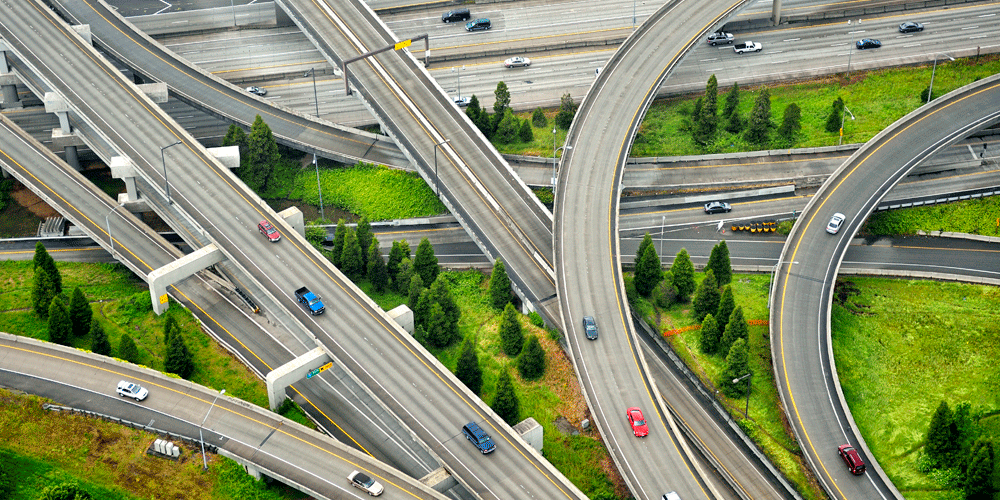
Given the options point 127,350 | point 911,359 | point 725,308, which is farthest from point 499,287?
point 911,359

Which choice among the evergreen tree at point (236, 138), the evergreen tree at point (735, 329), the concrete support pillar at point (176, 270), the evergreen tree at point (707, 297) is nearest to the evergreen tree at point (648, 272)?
the evergreen tree at point (707, 297)

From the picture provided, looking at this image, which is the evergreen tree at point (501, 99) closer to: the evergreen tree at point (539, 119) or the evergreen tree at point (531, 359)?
the evergreen tree at point (539, 119)

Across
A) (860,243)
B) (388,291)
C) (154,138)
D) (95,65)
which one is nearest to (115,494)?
(388,291)

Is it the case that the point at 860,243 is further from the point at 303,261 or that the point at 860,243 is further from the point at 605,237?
the point at 303,261

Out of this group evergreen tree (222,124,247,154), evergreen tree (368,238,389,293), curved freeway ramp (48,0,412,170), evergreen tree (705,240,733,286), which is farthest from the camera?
curved freeway ramp (48,0,412,170)

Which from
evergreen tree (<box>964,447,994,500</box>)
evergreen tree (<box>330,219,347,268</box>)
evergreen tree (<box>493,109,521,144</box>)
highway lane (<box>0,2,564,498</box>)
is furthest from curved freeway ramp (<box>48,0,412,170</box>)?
evergreen tree (<box>964,447,994,500</box>)

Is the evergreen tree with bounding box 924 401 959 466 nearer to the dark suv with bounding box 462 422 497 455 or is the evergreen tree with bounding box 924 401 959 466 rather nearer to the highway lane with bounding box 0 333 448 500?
the dark suv with bounding box 462 422 497 455
